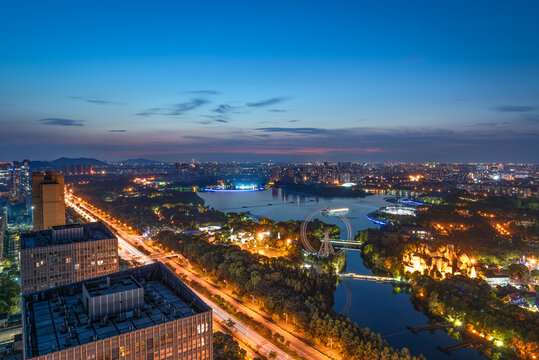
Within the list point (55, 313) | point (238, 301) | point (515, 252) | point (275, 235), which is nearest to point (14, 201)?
point (275, 235)

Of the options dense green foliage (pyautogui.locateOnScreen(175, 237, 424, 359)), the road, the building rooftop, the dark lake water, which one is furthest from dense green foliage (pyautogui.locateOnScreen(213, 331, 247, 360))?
the building rooftop

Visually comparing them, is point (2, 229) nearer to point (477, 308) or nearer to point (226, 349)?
point (226, 349)

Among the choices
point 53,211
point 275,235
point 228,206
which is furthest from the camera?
point 228,206

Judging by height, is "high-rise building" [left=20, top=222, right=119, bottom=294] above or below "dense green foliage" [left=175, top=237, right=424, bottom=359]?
above

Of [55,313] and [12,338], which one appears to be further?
[12,338]

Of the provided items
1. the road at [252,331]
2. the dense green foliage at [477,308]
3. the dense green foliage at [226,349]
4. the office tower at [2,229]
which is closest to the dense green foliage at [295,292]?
the road at [252,331]

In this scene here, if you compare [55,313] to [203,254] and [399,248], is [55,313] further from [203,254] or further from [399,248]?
[399,248]

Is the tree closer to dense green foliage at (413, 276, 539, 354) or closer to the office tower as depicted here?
dense green foliage at (413, 276, 539, 354)
